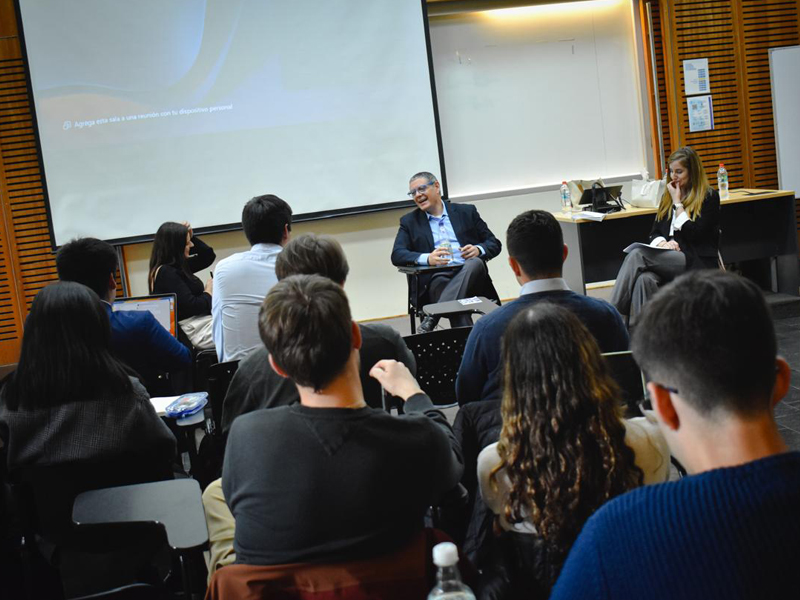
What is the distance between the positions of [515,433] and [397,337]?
3.02 feet

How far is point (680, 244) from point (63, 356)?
408 cm

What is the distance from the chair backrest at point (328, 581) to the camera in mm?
1336

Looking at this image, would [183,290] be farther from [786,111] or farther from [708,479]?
[786,111]

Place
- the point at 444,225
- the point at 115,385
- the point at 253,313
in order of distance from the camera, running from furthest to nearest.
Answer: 1. the point at 444,225
2. the point at 253,313
3. the point at 115,385

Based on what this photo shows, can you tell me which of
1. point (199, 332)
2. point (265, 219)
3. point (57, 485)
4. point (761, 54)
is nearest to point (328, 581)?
point (57, 485)

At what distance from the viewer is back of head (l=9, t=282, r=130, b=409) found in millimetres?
2078

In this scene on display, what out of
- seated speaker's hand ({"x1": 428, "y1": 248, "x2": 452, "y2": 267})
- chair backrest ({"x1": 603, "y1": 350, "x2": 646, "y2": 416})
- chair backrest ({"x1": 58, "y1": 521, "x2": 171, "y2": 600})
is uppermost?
seated speaker's hand ({"x1": 428, "y1": 248, "x2": 452, "y2": 267})

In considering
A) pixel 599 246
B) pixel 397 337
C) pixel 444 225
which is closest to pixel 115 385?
pixel 397 337

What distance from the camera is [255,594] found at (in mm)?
1336

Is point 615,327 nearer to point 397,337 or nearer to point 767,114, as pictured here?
point 397,337

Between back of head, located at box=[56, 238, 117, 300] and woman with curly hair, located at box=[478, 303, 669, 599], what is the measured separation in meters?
1.97

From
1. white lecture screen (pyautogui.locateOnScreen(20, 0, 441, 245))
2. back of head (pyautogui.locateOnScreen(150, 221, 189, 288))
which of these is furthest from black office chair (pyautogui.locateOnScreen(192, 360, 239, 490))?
white lecture screen (pyautogui.locateOnScreen(20, 0, 441, 245))

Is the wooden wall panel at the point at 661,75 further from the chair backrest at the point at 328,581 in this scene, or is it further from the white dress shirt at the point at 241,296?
the chair backrest at the point at 328,581

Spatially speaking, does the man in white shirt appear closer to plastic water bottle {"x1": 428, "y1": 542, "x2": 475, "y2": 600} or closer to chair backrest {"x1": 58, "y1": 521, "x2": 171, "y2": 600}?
chair backrest {"x1": 58, "y1": 521, "x2": 171, "y2": 600}
